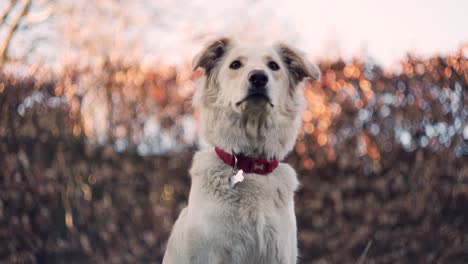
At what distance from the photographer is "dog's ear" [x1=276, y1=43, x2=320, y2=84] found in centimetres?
363

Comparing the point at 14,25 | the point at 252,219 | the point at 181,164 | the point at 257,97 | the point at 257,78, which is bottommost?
the point at 181,164

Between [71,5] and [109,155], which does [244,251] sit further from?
[71,5]

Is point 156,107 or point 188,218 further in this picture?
point 156,107

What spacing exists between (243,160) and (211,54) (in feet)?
2.56

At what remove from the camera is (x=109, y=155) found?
6.86 meters

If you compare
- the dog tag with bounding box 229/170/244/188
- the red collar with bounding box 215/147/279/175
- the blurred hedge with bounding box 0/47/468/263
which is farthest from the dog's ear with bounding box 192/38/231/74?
→ the blurred hedge with bounding box 0/47/468/263

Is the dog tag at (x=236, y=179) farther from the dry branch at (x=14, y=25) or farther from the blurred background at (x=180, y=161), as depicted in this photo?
the dry branch at (x=14, y=25)

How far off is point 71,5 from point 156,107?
20.0ft

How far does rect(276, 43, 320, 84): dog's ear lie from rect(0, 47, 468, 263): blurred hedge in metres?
3.04

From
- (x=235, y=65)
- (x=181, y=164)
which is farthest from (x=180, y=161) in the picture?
(x=235, y=65)

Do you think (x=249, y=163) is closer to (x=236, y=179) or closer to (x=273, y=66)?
(x=236, y=179)

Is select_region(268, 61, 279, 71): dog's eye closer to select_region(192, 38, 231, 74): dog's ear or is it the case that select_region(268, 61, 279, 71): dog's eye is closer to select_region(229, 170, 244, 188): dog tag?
select_region(192, 38, 231, 74): dog's ear

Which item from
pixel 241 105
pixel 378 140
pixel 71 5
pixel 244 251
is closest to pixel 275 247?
pixel 244 251

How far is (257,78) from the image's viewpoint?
3.21m
